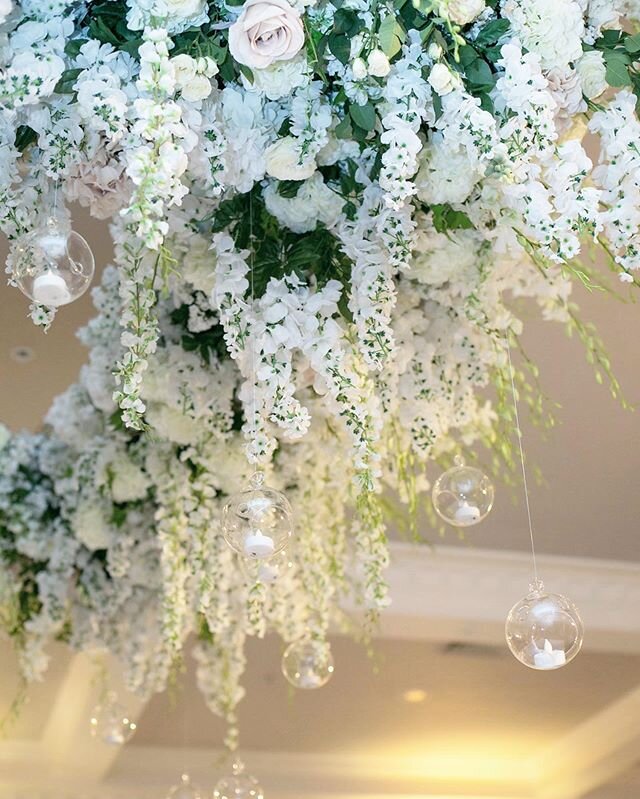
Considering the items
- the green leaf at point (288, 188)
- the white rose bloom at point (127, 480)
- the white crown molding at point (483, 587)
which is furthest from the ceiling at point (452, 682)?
the green leaf at point (288, 188)

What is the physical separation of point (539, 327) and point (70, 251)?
2.57 metres

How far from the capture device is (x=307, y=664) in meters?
3.11

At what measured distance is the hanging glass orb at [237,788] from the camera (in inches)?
143

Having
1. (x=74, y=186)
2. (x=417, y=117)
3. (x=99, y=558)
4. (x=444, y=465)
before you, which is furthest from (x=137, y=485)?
(x=417, y=117)

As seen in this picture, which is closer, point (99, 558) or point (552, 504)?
point (99, 558)

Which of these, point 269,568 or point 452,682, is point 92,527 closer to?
point 269,568

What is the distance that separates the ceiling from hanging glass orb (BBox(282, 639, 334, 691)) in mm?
1398

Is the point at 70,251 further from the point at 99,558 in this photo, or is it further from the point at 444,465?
the point at 99,558

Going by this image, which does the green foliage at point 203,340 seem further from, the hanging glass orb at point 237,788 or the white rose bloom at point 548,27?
the hanging glass orb at point 237,788

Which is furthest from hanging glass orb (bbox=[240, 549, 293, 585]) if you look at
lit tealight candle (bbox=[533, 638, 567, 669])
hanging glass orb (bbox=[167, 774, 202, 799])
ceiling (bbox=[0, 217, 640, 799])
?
hanging glass orb (bbox=[167, 774, 202, 799])

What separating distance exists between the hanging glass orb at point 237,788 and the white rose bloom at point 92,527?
898 mm

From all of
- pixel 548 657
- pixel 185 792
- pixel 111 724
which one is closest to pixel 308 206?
pixel 548 657

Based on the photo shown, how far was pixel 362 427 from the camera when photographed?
2.07m

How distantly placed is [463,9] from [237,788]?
270 centimetres
